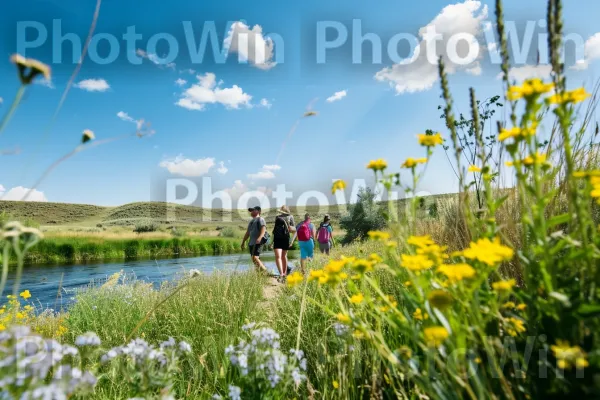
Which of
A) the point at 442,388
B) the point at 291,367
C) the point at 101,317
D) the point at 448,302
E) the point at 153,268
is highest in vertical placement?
the point at 448,302

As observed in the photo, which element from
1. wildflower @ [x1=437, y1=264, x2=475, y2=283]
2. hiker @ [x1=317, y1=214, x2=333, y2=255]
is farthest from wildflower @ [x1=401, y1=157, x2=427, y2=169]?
hiker @ [x1=317, y1=214, x2=333, y2=255]

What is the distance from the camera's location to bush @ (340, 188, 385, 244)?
26781 mm

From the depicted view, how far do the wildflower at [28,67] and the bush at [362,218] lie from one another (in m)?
25.9

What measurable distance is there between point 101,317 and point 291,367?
486 centimetres

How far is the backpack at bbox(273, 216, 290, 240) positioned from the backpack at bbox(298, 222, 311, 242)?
89 cm

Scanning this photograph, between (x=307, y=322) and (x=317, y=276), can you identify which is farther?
(x=307, y=322)

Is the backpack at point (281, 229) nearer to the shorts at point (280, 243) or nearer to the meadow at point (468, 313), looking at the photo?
the shorts at point (280, 243)

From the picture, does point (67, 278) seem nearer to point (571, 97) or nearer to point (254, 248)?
point (254, 248)

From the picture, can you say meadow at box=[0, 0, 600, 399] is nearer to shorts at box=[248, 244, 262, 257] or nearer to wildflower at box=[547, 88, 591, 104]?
wildflower at box=[547, 88, 591, 104]

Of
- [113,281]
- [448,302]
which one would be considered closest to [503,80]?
[448,302]

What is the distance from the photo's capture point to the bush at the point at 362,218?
26.8 m

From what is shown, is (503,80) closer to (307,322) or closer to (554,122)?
(554,122)

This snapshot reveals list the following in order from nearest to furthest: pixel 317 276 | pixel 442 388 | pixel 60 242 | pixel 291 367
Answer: pixel 442 388 → pixel 317 276 → pixel 291 367 → pixel 60 242

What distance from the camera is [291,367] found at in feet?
5.74
